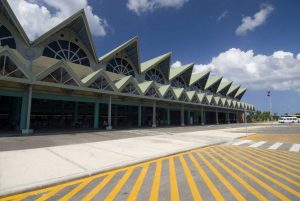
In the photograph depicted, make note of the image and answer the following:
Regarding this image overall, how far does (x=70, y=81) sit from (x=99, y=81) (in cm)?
366

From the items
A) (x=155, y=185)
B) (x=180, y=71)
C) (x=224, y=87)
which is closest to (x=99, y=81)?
(x=155, y=185)

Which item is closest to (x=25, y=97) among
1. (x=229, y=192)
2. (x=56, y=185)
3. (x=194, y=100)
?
(x=56, y=185)

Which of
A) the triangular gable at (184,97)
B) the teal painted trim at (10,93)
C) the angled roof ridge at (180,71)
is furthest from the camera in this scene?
the angled roof ridge at (180,71)

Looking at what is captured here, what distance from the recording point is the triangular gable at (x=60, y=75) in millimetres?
17797

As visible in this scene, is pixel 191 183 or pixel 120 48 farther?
pixel 120 48

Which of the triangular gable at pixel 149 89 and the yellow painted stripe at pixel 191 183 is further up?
the triangular gable at pixel 149 89

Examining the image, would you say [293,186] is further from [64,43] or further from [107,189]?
[64,43]

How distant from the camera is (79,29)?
2541 cm

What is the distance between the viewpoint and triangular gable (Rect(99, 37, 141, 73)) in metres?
28.5

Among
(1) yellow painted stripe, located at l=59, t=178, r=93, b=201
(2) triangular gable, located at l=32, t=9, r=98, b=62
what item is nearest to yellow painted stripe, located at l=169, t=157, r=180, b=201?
(1) yellow painted stripe, located at l=59, t=178, r=93, b=201

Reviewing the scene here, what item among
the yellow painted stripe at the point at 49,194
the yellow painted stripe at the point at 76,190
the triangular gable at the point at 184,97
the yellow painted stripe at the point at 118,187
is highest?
the triangular gable at the point at 184,97

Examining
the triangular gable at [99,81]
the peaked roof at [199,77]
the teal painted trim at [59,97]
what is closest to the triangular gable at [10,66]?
the teal painted trim at [59,97]

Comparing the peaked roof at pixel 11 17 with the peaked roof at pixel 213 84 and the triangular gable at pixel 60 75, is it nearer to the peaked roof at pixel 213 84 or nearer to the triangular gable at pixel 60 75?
the triangular gable at pixel 60 75

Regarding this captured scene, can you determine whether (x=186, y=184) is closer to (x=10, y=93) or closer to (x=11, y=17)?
(x=10, y=93)
